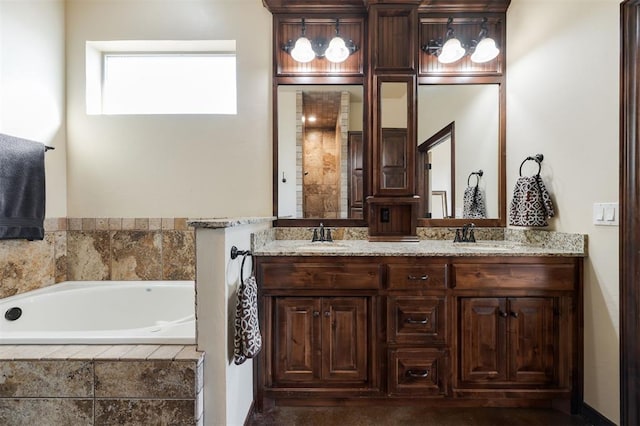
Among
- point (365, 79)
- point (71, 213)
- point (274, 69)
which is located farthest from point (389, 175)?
point (71, 213)

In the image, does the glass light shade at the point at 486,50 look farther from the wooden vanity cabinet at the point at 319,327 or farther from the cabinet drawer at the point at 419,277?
the wooden vanity cabinet at the point at 319,327

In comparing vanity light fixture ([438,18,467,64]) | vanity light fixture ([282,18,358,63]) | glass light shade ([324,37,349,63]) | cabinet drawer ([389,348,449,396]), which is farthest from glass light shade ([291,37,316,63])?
cabinet drawer ([389,348,449,396])

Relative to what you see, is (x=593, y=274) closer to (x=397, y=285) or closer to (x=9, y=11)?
(x=397, y=285)

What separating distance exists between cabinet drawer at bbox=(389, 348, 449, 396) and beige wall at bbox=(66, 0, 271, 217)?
1405 mm

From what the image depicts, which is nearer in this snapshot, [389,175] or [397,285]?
[397,285]

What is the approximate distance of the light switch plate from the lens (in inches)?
57.3

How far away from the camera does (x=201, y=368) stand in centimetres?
120

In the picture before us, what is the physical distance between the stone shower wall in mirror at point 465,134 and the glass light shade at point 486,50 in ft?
0.63

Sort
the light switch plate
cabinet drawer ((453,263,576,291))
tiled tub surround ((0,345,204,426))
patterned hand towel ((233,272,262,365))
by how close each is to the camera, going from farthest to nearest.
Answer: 1. cabinet drawer ((453,263,576,291))
2. the light switch plate
3. patterned hand towel ((233,272,262,365))
4. tiled tub surround ((0,345,204,426))

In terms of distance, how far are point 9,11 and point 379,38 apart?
7.58 feet

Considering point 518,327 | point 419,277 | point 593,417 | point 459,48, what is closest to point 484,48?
point 459,48

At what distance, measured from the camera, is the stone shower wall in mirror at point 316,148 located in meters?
2.23

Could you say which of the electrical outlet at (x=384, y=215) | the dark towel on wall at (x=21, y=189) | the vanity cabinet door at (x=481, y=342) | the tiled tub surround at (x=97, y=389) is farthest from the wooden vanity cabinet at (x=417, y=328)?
the dark towel on wall at (x=21, y=189)

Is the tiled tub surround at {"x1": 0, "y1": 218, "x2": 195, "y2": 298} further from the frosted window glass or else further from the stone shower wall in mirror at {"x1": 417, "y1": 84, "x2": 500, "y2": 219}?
the stone shower wall in mirror at {"x1": 417, "y1": 84, "x2": 500, "y2": 219}
